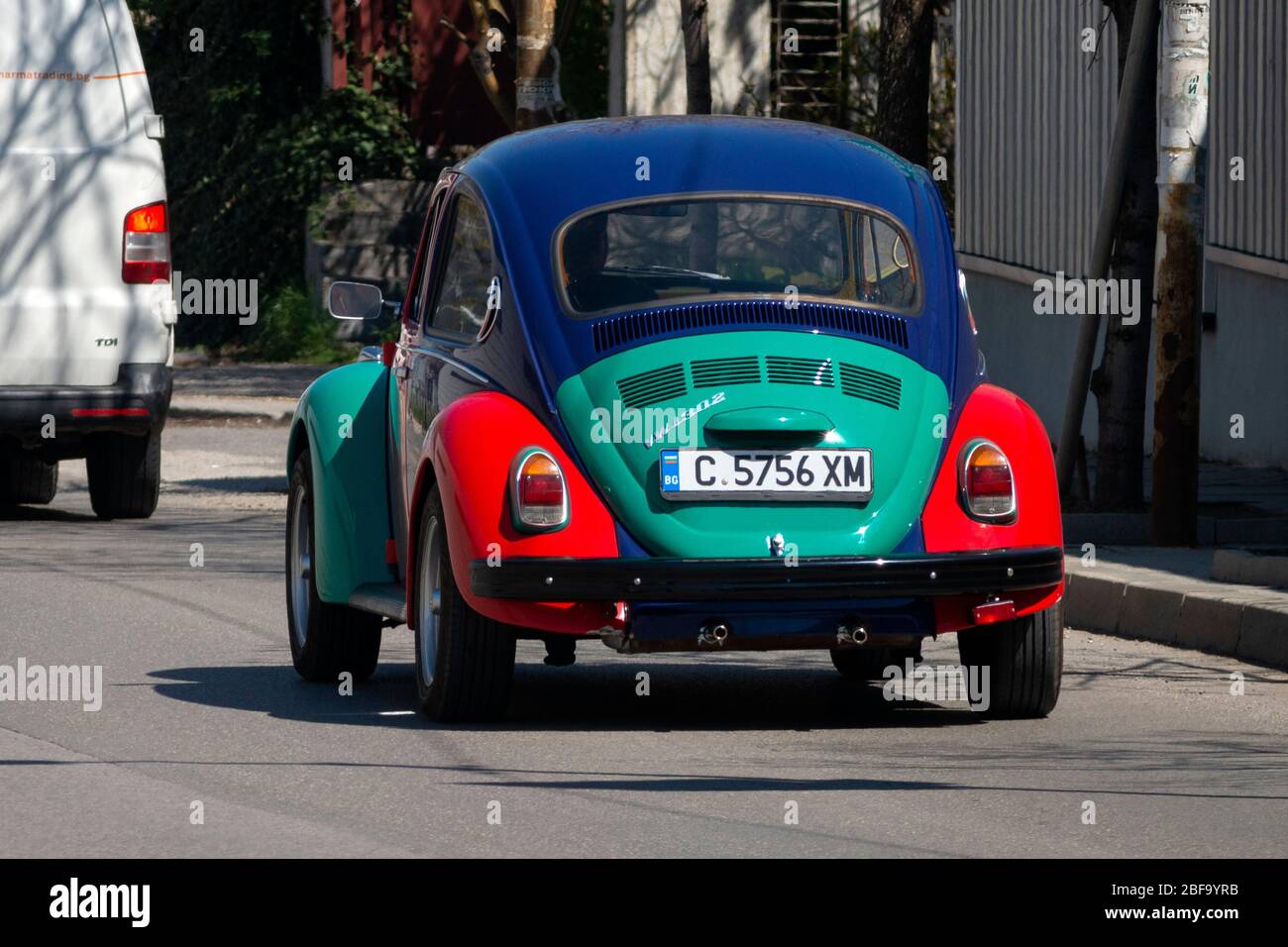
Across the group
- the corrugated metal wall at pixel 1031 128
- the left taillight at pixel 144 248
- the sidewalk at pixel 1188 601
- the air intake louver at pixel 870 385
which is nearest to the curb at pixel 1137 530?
the sidewalk at pixel 1188 601

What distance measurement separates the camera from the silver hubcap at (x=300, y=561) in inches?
390

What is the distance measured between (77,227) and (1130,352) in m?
5.56

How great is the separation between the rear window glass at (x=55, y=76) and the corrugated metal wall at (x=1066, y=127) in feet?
21.8

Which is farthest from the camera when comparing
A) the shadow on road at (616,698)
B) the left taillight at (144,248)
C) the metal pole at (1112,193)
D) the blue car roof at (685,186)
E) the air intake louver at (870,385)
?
the left taillight at (144,248)

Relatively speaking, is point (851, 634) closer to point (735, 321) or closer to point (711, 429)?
point (711, 429)

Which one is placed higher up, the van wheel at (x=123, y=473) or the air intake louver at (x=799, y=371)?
the air intake louver at (x=799, y=371)

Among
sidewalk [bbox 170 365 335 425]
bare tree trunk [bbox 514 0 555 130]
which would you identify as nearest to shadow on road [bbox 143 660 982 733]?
bare tree trunk [bbox 514 0 555 130]

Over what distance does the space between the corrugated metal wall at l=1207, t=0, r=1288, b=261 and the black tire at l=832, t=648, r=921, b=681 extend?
7.92 m

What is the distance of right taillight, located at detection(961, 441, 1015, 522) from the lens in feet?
26.9

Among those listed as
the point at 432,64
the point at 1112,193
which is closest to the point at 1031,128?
the point at 1112,193

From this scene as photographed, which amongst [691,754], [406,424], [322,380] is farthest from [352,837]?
[322,380]

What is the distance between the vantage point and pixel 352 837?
6.58 meters

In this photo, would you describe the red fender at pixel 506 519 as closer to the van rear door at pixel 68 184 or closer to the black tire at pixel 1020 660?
the black tire at pixel 1020 660

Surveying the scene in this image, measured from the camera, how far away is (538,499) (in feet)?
26.3
